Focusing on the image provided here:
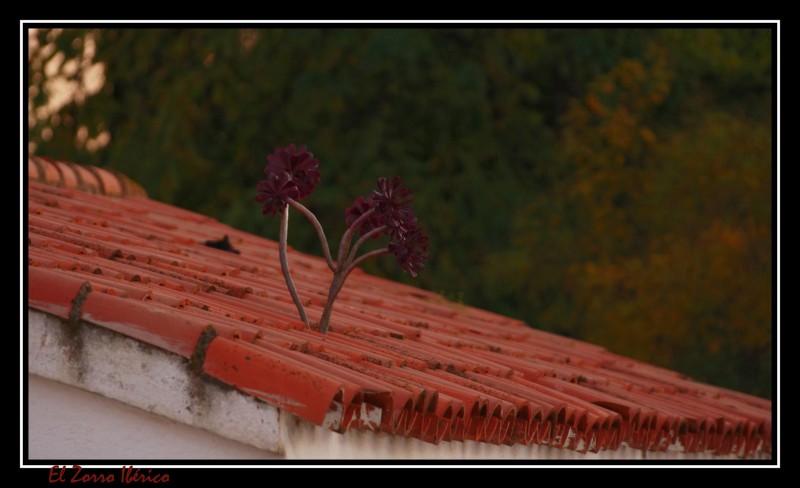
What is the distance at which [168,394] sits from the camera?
340 centimetres

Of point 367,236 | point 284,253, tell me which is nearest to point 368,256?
point 367,236

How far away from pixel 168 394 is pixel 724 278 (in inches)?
521

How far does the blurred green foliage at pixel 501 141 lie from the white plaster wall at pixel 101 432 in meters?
13.4

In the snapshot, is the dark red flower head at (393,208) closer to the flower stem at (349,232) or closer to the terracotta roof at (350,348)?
the flower stem at (349,232)

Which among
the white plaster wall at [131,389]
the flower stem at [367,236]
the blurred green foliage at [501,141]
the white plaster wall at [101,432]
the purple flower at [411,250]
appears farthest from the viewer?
the blurred green foliage at [501,141]

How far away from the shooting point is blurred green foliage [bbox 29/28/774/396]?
55.2 ft

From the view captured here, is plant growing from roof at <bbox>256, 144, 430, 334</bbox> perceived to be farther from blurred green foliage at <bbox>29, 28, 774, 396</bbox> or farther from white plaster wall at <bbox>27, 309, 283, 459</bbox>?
blurred green foliage at <bbox>29, 28, 774, 396</bbox>

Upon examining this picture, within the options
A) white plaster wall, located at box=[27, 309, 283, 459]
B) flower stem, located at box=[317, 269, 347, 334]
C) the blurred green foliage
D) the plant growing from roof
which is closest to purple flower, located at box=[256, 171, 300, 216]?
the plant growing from roof

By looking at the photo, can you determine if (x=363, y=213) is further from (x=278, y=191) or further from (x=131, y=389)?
(x=131, y=389)

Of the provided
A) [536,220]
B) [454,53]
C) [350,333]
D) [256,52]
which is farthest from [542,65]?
[350,333]

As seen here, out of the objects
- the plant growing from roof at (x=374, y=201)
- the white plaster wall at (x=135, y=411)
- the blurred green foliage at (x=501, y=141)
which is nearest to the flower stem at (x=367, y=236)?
the plant growing from roof at (x=374, y=201)

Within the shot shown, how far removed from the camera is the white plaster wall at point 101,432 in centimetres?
345

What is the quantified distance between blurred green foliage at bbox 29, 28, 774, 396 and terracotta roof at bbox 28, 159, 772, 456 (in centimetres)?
924
